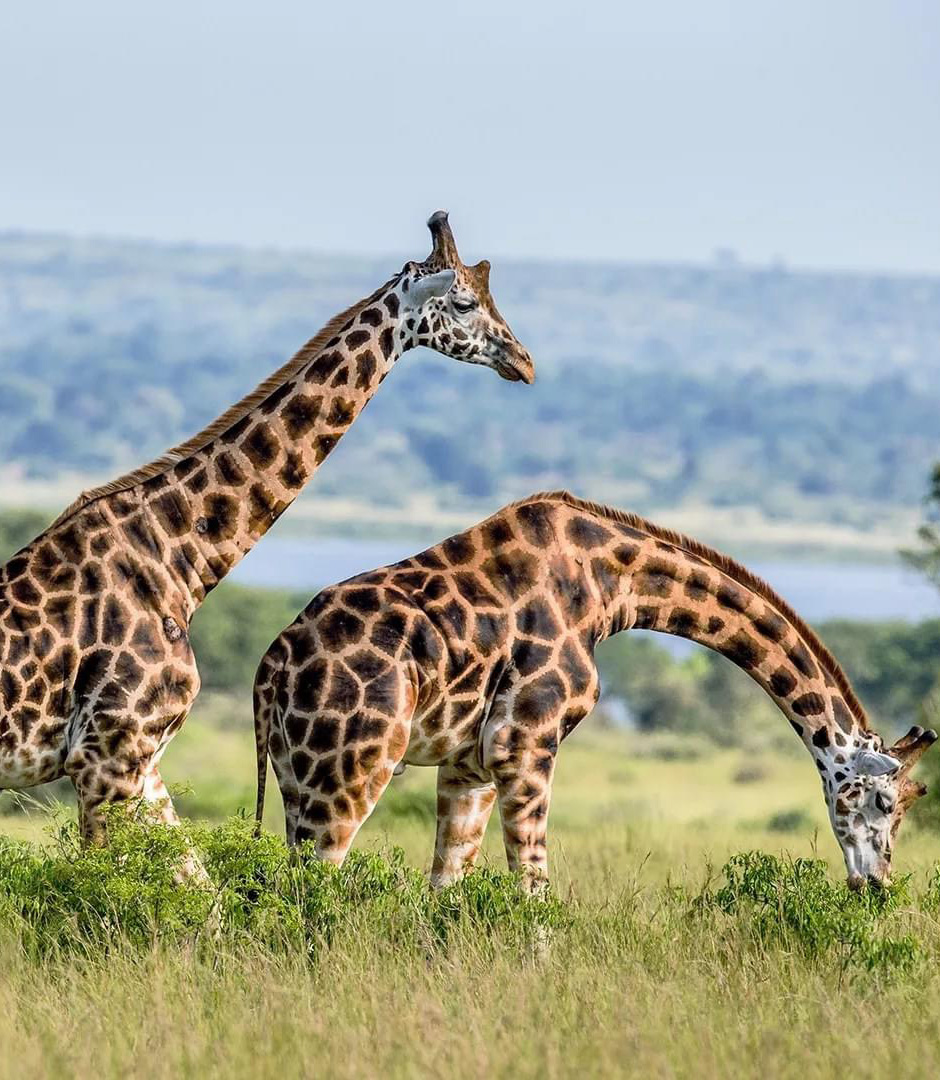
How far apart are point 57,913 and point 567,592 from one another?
2.68 m

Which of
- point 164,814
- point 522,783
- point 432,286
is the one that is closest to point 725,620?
point 522,783

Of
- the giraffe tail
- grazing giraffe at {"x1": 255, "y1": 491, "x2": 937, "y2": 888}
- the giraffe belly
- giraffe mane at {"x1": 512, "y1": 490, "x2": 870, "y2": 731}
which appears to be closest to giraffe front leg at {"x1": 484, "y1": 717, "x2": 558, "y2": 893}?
grazing giraffe at {"x1": 255, "y1": 491, "x2": 937, "y2": 888}

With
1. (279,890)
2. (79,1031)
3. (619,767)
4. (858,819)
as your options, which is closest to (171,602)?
(279,890)

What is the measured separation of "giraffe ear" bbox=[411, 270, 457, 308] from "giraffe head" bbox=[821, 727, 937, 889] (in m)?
2.85

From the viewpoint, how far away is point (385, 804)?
19.9 metres

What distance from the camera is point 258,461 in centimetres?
947

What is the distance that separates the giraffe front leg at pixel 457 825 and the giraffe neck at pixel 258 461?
150cm

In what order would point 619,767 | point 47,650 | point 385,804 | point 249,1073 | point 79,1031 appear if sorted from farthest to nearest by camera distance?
point 619,767, point 385,804, point 47,650, point 79,1031, point 249,1073

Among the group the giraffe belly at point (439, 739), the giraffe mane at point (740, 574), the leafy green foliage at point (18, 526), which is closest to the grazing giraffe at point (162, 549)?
the giraffe mane at point (740, 574)

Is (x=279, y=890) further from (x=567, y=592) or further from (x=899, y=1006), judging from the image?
(x=899, y=1006)

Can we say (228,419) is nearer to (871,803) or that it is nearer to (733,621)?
(733,621)

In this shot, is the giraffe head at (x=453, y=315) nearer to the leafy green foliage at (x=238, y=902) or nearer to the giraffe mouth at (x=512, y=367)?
the giraffe mouth at (x=512, y=367)

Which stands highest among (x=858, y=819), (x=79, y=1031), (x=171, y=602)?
(x=171, y=602)

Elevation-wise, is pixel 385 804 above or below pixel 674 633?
below
